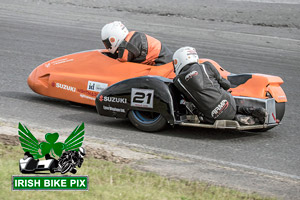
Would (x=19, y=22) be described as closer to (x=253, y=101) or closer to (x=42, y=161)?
(x=253, y=101)

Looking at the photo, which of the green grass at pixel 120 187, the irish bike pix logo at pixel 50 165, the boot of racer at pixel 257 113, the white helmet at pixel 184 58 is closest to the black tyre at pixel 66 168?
the irish bike pix logo at pixel 50 165

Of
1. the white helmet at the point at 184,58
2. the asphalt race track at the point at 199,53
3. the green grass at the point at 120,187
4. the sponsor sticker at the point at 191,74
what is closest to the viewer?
the green grass at the point at 120,187

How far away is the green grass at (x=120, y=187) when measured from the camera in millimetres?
4816

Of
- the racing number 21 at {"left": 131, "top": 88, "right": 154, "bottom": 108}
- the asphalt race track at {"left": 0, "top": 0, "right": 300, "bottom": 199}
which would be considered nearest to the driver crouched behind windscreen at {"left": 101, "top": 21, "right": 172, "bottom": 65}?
the asphalt race track at {"left": 0, "top": 0, "right": 300, "bottom": 199}

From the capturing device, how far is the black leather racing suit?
7.20 meters

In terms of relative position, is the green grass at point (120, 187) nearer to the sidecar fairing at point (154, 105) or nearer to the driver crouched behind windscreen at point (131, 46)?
the sidecar fairing at point (154, 105)

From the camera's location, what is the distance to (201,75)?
7223 mm

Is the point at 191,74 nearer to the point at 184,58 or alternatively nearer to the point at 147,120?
the point at 184,58

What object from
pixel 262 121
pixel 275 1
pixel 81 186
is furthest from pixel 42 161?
pixel 275 1

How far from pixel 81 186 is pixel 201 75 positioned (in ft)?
9.10

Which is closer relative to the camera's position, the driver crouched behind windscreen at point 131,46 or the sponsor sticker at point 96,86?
the sponsor sticker at point 96,86

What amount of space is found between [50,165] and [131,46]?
11.8 ft

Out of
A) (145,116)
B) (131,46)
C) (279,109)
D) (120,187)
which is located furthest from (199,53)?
(120,187)

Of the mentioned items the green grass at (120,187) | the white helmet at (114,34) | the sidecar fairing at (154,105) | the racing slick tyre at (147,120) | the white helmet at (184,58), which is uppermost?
the white helmet at (114,34)
